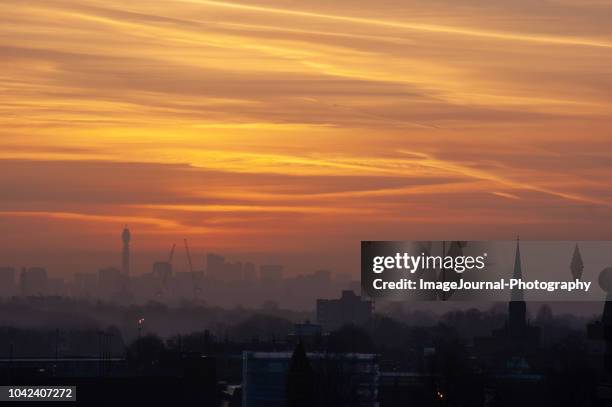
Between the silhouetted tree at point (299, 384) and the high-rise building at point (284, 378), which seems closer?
the silhouetted tree at point (299, 384)

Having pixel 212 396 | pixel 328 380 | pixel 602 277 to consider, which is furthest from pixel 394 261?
pixel 212 396

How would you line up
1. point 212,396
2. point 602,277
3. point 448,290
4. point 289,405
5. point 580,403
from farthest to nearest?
point 212,396
point 580,403
point 289,405
point 602,277
point 448,290

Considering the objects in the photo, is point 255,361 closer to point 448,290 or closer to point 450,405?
point 450,405

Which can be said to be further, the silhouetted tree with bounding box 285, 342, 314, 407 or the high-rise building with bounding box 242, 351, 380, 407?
the high-rise building with bounding box 242, 351, 380, 407

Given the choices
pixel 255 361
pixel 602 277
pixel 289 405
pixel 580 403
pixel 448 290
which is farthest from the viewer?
pixel 255 361

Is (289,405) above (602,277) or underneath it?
underneath

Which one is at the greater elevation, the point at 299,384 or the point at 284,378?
the point at 284,378

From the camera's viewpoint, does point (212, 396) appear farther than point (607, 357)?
Yes

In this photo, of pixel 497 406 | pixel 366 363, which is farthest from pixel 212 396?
pixel 497 406

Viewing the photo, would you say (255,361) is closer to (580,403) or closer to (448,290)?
(580,403)

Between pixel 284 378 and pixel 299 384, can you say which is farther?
pixel 284 378
